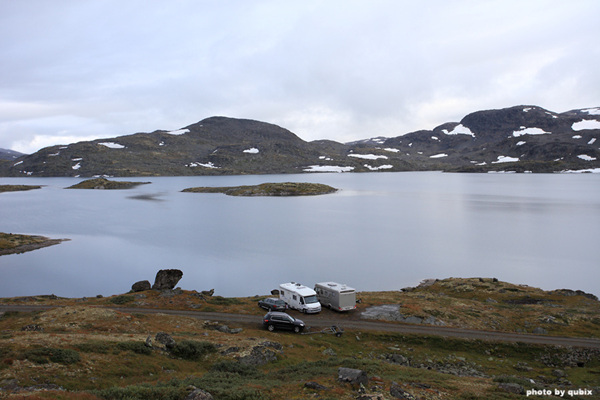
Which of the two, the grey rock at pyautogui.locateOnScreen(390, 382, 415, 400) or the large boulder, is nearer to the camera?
the grey rock at pyautogui.locateOnScreen(390, 382, 415, 400)

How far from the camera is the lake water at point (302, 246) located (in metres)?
50.2

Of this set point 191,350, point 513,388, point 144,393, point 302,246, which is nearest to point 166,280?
point 191,350

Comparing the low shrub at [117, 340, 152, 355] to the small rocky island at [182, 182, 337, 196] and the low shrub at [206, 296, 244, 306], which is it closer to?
the low shrub at [206, 296, 244, 306]

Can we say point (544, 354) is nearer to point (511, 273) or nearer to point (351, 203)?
point (511, 273)

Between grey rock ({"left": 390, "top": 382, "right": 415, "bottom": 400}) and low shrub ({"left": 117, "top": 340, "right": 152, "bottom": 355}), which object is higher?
grey rock ({"left": 390, "top": 382, "right": 415, "bottom": 400})

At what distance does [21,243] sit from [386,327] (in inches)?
2716

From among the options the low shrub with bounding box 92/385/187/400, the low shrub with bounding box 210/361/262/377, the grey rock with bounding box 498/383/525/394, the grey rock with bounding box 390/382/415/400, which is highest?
the low shrub with bounding box 92/385/187/400

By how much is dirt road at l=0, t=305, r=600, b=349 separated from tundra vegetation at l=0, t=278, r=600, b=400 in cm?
80

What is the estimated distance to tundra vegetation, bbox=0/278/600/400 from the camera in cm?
1514

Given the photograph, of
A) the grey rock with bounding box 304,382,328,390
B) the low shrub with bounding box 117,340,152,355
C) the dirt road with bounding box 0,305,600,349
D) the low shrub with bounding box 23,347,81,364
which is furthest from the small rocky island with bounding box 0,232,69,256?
the grey rock with bounding box 304,382,328,390

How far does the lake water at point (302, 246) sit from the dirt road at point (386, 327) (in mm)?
13441

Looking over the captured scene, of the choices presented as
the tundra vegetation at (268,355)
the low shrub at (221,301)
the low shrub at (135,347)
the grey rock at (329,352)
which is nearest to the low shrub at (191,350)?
the tundra vegetation at (268,355)

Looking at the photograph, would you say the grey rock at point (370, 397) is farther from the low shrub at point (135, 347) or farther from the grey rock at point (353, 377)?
the low shrub at point (135, 347)

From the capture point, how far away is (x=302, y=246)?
68.8 metres
